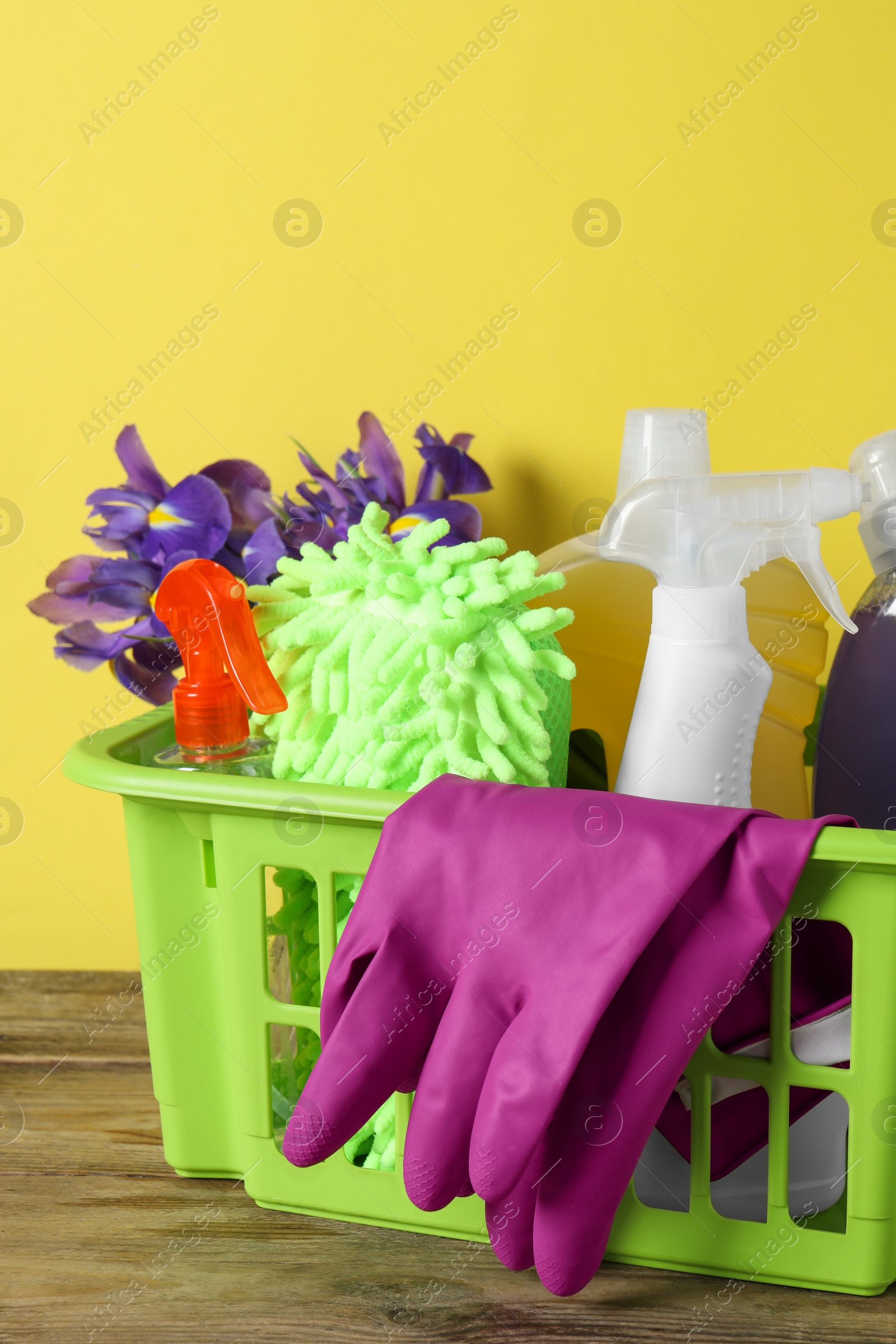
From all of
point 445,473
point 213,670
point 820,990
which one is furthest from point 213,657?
point 820,990

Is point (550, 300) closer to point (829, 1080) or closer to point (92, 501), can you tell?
point (92, 501)

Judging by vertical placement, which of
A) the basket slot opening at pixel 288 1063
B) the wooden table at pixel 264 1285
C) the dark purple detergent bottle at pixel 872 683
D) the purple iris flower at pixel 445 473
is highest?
the purple iris flower at pixel 445 473

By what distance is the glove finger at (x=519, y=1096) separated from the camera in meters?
0.40

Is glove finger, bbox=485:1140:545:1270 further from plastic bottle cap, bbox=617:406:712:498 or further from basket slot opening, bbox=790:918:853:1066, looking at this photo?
plastic bottle cap, bbox=617:406:712:498

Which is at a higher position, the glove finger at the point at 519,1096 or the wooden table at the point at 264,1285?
the glove finger at the point at 519,1096

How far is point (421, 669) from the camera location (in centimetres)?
51

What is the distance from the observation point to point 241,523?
688 millimetres

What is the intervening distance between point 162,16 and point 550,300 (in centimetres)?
33

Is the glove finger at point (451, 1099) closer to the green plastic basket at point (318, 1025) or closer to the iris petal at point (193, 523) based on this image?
the green plastic basket at point (318, 1025)

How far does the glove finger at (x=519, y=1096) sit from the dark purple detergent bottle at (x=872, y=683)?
0.23m

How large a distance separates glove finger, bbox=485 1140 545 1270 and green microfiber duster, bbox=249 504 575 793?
171 millimetres

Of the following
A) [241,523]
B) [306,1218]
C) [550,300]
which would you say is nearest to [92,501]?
[241,523]

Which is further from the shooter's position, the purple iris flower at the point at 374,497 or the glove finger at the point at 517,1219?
the purple iris flower at the point at 374,497

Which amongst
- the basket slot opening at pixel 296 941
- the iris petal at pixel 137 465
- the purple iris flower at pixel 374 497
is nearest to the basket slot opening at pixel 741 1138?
the basket slot opening at pixel 296 941
